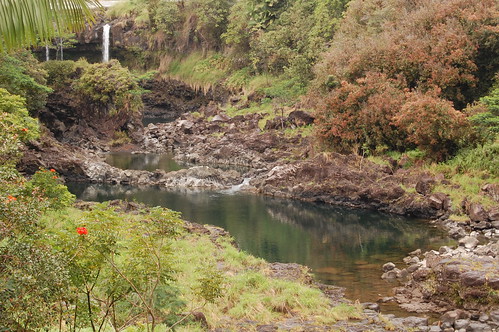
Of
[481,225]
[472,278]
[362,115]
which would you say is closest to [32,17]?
[472,278]

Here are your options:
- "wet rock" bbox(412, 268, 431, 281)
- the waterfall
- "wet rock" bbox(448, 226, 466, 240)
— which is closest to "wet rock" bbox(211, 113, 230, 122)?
the waterfall

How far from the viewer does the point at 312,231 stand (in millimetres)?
26188

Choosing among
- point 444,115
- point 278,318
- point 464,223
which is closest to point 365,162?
point 444,115

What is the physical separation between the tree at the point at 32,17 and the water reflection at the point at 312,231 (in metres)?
Result: 12.4

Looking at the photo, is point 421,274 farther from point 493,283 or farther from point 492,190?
point 492,190

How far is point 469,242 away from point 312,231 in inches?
315

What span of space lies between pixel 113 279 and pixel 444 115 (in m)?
25.2

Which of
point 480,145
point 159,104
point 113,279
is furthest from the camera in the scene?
point 159,104

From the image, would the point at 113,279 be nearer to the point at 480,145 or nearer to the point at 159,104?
the point at 480,145

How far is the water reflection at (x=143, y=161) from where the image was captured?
142ft

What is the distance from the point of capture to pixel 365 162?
32.4 metres

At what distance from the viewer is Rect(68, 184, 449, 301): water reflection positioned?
767 inches

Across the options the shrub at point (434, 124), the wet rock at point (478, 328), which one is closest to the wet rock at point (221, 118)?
the shrub at point (434, 124)

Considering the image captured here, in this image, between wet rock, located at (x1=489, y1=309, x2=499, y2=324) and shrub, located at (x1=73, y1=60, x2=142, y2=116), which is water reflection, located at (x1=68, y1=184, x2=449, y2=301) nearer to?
wet rock, located at (x1=489, y1=309, x2=499, y2=324)
